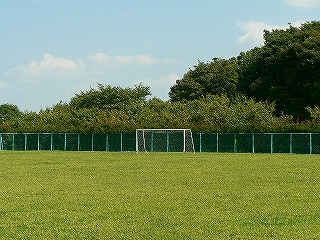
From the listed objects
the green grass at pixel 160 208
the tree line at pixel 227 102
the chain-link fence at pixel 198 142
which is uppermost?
the tree line at pixel 227 102

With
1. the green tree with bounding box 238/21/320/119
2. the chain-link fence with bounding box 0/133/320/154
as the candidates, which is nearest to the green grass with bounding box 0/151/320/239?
the chain-link fence with bounding box 0/133/320/154

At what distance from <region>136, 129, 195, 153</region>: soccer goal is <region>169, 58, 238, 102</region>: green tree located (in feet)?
88.8

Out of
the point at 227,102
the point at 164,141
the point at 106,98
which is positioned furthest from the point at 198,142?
the point at 106,98

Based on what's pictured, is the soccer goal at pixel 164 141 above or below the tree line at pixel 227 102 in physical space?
below

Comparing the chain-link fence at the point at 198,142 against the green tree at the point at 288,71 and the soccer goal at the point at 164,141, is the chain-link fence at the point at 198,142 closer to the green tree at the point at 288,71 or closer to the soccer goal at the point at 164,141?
the soccer goal at the point at 164,141

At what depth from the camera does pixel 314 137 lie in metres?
Answer: 47.8

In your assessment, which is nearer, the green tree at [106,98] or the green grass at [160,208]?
the green grass at [160,208]

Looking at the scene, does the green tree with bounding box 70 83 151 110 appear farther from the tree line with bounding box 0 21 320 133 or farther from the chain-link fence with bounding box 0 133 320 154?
the chain-link fence with bounding box 0 133 320 154

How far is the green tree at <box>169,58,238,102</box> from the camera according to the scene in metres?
81.3

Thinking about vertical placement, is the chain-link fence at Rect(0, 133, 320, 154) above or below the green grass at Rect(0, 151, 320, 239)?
above

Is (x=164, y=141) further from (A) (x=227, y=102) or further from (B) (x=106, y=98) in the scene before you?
(B) (x=106, y=98)

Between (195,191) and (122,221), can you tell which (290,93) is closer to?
(195,191)

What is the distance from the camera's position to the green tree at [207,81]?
8131cm

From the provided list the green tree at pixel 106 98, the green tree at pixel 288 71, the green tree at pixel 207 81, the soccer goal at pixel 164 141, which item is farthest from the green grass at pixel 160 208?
the green tree at pixel 207 81
